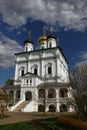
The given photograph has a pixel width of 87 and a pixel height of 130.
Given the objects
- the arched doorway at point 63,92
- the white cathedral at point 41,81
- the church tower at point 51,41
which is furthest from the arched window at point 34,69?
the arched doorway at point 63,92

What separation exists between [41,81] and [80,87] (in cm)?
2952

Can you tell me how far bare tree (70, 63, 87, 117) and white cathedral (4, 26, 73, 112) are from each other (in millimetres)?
16691

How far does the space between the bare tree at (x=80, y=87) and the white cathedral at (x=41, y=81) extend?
16691 millimetres

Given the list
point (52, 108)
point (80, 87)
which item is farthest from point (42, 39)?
point (80, 87)

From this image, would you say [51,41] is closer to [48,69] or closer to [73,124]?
[48,69]

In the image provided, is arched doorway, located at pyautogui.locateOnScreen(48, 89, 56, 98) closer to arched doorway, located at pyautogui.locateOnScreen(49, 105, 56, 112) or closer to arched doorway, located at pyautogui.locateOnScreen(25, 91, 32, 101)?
arched doorway, located at pyautogui.locateOnScreen(49, 105, 56, 112)

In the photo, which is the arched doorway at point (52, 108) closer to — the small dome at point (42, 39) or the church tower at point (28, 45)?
the church tower at point (28, 45)

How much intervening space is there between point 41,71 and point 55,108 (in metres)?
14.2

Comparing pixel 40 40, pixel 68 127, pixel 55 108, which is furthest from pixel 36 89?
pixel 68 127

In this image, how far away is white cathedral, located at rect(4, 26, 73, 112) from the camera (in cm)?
4772

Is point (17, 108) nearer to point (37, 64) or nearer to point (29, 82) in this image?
point (29, 82)

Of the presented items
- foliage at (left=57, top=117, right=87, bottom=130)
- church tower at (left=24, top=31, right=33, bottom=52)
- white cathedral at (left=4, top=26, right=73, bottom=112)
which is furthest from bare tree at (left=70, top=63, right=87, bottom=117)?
church tower at (left=24, top=31, right=33, bottom=52)

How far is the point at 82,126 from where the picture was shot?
1437 cm

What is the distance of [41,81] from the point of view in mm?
56125
